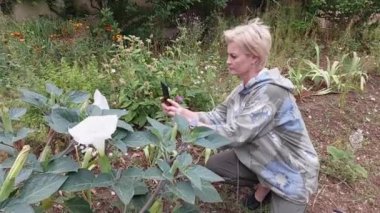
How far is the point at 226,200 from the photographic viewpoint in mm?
3348

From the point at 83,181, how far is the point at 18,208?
32cm

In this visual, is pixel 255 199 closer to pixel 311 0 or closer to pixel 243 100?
pixel 243 100

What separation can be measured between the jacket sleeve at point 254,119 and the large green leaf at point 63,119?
89 centimetres

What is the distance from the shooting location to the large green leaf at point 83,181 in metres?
1.98

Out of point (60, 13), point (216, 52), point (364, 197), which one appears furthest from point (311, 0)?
point (364, 197)

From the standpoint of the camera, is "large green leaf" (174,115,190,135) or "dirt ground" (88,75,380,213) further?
"dirt ground" (88,75,380,213)

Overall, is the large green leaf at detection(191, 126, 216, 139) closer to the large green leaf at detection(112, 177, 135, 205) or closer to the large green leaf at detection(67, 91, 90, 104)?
the large green leaf at detection(112, 177, 135, 205)

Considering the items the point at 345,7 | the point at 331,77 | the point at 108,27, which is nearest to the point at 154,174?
the point at 331,77

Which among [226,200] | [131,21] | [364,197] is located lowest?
[364,197]

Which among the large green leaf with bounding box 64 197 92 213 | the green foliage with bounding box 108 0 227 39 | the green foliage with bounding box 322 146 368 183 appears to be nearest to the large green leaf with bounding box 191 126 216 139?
the large green leaf with bounding box 64 197 92 213

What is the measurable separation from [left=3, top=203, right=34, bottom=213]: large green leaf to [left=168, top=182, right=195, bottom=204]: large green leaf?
0.58m

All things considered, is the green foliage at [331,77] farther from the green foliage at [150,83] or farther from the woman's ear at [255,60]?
the woman's ear at [255,60]

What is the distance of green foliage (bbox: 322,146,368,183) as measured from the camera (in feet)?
12.3

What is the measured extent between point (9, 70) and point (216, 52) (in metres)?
2.21
